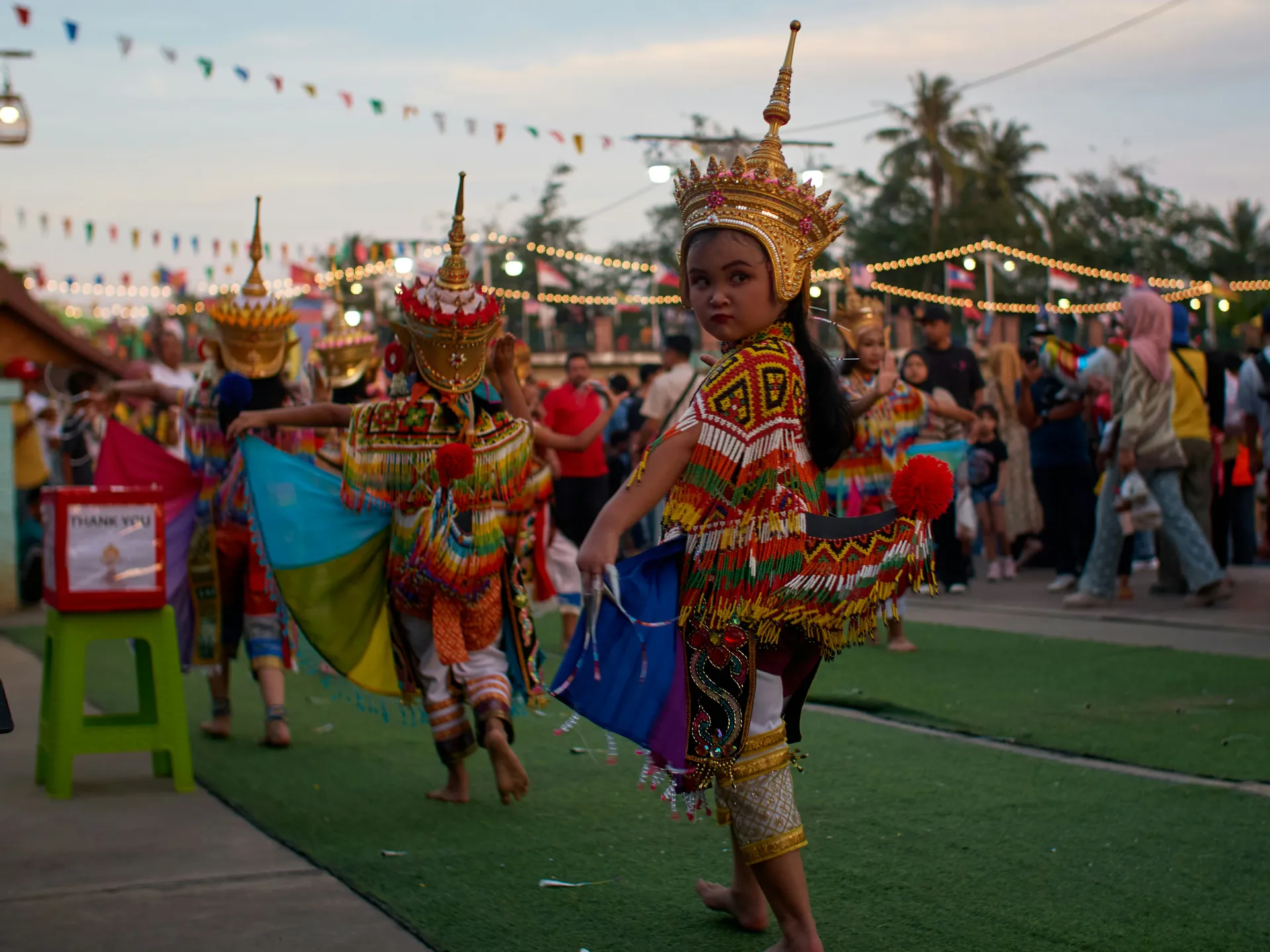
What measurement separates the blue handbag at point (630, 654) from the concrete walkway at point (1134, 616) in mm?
5256

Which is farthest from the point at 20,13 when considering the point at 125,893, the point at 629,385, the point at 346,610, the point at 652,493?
the point at 652,493

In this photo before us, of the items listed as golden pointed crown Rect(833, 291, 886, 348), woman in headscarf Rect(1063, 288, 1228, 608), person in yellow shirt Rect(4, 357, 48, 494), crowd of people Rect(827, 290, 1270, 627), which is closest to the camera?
golden pointed crown Rect(833, 291, 886, 348)

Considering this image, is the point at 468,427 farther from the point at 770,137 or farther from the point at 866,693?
the point at 866,693

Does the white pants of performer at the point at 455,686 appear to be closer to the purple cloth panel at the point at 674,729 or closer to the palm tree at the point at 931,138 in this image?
the purple cloth panel at the point at 674,729

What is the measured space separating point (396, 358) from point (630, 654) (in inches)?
93.2

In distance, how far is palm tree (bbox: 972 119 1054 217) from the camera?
49.8 m

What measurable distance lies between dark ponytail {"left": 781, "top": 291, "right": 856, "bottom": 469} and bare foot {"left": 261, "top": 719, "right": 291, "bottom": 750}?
366 cm

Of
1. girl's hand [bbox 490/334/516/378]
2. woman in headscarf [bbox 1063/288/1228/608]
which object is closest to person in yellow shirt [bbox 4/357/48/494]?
girl's hand [bbox 490/334/516/378]

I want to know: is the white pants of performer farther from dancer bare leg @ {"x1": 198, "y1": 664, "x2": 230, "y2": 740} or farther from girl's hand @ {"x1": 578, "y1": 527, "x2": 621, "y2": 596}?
girl's hand @ {"x1": 578, "y1": 527, "x2": 621, "y2": 596}

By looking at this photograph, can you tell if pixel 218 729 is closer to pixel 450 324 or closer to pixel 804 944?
pixel 450 324

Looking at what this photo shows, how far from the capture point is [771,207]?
326 cm

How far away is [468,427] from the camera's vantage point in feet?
17.0

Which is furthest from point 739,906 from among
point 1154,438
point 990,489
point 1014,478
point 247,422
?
point 1014,478

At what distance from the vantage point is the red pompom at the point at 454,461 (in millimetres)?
4789
